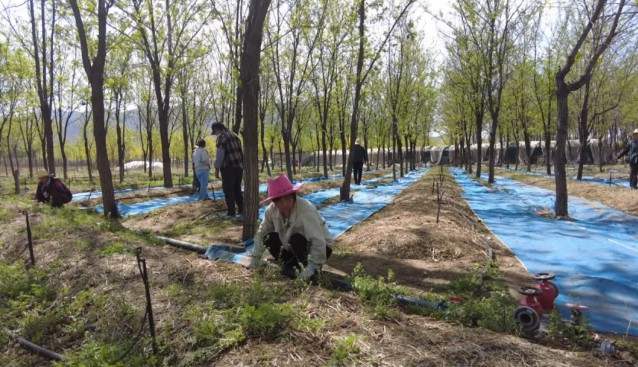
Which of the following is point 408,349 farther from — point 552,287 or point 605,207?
point 605,207

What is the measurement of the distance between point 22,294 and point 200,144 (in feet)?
20.2

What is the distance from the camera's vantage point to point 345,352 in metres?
2.28

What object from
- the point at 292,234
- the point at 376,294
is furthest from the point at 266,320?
the point at 292,234

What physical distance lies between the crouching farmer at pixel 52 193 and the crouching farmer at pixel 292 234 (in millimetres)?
6356

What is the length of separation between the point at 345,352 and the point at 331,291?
1.07 m

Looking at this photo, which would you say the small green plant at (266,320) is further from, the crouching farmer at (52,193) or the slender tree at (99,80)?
the crouching farmer at (52,193)

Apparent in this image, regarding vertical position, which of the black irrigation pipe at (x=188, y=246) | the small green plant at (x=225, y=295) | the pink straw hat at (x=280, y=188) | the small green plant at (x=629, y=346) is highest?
the pink straw hat at (x=280, y=188)

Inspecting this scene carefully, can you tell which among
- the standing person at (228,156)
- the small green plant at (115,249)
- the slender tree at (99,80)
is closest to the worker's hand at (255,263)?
the small green plant at (115,249)

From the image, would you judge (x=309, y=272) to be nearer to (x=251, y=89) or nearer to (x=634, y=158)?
(x=251, y=89)

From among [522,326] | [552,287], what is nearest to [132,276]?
[522,326]

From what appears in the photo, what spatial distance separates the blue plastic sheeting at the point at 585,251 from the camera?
3351mm

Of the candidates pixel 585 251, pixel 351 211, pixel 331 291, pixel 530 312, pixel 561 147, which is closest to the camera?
pixel 530 312

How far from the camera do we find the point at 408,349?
239cm

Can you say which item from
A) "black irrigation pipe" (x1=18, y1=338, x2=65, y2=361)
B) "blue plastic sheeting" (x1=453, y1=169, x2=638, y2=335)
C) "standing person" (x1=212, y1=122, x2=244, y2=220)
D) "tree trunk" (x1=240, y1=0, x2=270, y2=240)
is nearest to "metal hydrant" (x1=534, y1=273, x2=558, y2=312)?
"blue plastic sheeting" (x1=453, y1=169, x2=638, y2=335)
